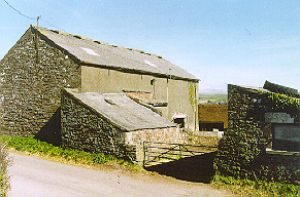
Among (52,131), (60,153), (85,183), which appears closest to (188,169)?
(85,183)

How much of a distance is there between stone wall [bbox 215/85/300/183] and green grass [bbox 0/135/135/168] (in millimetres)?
4968

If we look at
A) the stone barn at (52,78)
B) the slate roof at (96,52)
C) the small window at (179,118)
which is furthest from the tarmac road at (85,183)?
the small window at (179,118)

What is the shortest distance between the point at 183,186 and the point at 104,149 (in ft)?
17.4

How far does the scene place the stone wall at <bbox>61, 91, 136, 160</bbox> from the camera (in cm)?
1716

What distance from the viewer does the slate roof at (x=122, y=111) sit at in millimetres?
18206

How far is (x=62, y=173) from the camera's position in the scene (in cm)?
1441

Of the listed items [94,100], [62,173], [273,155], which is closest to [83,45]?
[94,100]

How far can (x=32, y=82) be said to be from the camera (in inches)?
925

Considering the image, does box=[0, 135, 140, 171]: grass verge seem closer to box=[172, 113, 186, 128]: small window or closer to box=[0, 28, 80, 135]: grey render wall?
box=[0, 28, 80, 135]: grey render wall

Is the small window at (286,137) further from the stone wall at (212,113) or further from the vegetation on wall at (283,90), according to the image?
the stone wall at (212,113)

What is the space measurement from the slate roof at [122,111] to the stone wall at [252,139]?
18.0 ft

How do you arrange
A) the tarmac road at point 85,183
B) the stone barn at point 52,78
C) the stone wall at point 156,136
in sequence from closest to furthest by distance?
the tarmac road at point 85,183 → the stone wall at point 156,136 → the stone barn at point 52,78

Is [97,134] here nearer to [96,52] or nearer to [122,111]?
[122,111]

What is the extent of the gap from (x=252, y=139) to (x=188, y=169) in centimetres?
464
